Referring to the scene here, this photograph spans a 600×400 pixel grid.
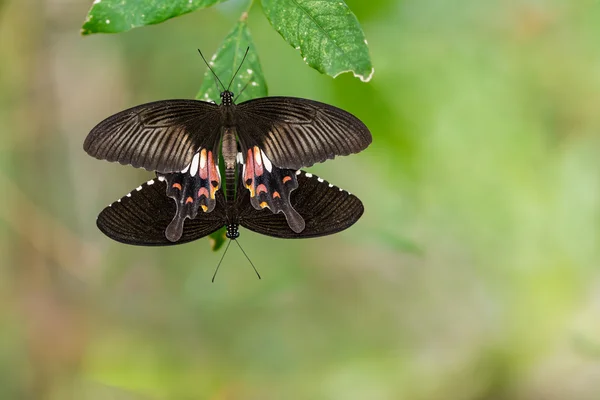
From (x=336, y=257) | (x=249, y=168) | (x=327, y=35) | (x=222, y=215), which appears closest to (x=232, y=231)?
(x=222, y=215)

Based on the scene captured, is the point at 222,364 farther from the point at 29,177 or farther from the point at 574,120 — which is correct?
the point at 574,120

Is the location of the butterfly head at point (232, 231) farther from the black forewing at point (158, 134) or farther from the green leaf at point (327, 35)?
the green leaf at point (327, 35)

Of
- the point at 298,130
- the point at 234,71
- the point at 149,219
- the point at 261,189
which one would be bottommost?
the point at 149,219

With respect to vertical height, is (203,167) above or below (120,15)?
below

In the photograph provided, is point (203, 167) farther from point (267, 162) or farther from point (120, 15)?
point (120, 15)

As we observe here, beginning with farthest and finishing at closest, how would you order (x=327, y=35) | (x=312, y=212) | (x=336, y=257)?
1. (x=336, y=257)
2. (x=312, y=212)
3. (x=327, y=35)

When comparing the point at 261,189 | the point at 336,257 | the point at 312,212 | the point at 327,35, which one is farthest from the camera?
the point at 336,257

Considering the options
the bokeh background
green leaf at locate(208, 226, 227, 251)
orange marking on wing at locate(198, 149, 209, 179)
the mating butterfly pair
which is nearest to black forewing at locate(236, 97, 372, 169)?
the mating butterfly pair

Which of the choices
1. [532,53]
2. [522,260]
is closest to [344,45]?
[532,53]
